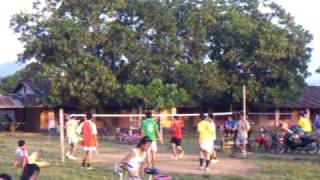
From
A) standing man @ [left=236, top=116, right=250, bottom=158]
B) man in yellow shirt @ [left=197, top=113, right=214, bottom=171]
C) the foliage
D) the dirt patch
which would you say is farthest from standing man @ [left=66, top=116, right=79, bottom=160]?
the foliage

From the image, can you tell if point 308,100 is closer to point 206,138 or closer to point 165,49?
point 165,49

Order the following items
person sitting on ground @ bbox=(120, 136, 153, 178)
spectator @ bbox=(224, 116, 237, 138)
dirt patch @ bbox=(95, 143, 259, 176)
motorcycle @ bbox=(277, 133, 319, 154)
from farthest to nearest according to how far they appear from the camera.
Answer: spectator @ bbox=(224, 116, 237, 138)
motorcycle @ bbox=(277, 133, 319, 154)
dirt patch @ bbox=(95, 143, 259, 176)
person sitting on ground @ bbox=(120, 136, 153, 178)

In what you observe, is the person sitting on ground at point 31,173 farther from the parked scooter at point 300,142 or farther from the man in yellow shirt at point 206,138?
the parked scooter at point 300,142

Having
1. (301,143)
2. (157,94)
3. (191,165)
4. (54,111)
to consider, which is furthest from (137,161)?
(54,111)

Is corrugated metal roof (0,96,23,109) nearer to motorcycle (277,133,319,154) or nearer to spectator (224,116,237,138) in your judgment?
spectator (224,116,237,138)

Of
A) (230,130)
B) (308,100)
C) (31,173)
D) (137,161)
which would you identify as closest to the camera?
(31,173)

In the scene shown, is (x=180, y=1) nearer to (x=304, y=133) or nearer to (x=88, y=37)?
(x=88, y=37)

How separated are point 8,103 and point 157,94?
13718 millimetres

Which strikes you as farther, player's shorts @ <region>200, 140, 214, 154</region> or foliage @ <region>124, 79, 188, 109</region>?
foliage @ <region>124, 79, 188, 109</region>

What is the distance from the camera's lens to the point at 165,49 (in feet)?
145

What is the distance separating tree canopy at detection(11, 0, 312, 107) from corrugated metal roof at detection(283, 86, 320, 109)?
17.5 ft

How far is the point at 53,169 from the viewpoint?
19.2 meters

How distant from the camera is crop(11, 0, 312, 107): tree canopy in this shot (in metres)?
43.0

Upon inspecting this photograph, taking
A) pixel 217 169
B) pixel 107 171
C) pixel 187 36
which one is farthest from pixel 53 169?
pixel 187 36
